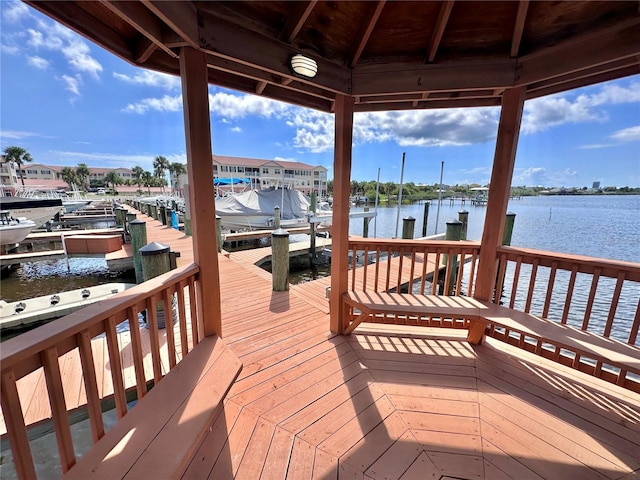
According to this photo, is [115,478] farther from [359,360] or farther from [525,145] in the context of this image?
[525,145]

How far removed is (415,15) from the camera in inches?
78.5

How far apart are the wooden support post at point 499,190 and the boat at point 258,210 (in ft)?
34.9

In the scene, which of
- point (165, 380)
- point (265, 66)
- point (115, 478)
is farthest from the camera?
point (265, 66)

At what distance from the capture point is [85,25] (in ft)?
4.96

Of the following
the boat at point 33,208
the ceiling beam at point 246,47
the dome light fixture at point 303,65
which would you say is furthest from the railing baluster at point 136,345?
the boat at point 33,208

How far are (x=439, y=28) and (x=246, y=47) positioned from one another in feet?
4.89

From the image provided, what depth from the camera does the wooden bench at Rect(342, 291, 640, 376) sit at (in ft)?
6.30

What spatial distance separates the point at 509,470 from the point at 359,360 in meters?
1.28

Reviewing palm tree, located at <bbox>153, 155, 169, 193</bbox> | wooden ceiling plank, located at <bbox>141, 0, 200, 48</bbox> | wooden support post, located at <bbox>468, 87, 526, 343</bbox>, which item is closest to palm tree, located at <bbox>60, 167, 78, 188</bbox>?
palm tree, located at <bbox>153, 155, 169, 193</bbox>

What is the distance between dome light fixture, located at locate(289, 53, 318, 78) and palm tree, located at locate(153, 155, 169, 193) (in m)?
55.5

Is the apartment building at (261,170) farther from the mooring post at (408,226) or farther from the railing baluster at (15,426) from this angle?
the railing baluster at (15,426)

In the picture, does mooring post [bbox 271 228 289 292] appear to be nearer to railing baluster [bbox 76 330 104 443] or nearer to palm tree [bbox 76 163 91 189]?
railing baluster [bbox 76 330 104 443]

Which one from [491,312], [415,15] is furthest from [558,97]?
[491,312]

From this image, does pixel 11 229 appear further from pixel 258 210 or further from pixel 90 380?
pixel 90 380
